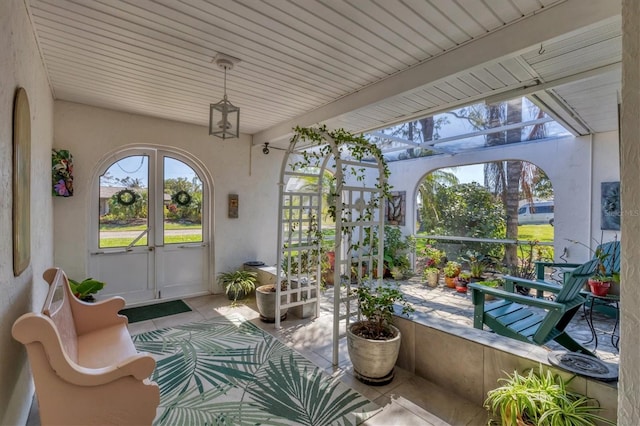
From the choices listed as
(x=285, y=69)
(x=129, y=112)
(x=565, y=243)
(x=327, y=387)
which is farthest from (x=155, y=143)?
(x=565, y=243)

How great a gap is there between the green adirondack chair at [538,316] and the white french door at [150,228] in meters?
4.06

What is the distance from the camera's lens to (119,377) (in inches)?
62.6

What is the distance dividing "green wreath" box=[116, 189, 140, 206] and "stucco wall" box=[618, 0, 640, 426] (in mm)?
4987

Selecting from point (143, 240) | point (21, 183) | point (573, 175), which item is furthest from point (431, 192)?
point (21, 183)

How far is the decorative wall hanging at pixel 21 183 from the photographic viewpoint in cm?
160

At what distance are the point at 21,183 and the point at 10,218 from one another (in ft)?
0.99

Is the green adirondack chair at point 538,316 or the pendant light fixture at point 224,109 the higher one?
the pendant light fixture at point 224,109

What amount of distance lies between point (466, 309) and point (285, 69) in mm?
4056

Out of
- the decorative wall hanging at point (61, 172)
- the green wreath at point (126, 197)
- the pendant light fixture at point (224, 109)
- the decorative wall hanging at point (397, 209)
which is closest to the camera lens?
the pendant light fixture at point (224, 109)

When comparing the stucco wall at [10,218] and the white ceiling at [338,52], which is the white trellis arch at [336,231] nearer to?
the white ceiling at [338,52]

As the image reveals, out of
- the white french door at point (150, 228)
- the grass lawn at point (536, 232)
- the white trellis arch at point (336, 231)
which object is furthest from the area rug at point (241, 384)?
the grass lawn at point (536, 232)

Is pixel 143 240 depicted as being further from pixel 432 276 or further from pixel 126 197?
pixel 432 276

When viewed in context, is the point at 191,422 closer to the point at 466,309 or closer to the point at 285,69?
the point at 285,69

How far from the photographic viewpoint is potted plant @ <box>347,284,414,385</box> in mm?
2424
